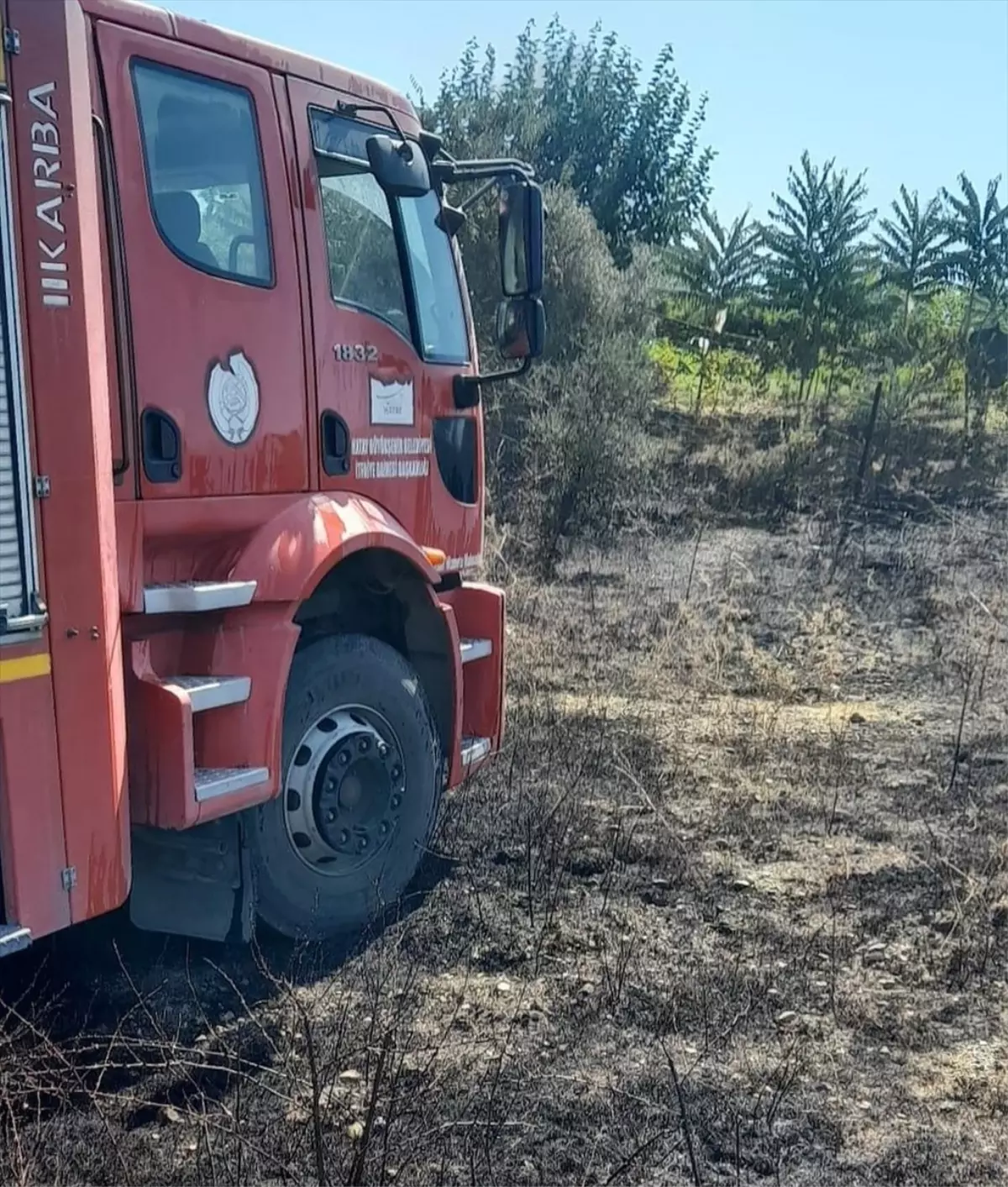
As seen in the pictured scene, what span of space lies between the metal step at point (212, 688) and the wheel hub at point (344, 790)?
1.49ft

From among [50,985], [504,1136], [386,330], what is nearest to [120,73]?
[386,330]

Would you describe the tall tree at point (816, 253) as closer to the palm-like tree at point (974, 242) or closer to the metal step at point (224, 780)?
the palm-like tree at point (974, 242)

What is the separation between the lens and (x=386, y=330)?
4766 millimetres

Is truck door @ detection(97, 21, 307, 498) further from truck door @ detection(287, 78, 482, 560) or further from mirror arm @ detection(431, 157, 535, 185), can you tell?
mirror arm @ detection(431, 157, 535, 185)

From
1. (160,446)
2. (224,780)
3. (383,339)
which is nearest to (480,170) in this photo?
(383,339)

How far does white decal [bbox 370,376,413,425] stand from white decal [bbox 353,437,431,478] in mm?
69

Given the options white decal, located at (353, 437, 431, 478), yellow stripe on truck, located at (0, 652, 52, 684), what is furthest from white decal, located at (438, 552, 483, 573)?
yellow stripe on truck, located at (0, 652, 52, 684)

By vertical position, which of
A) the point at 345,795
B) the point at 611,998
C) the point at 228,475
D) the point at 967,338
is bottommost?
the point at 611,998

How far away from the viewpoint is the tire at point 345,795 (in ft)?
14.1

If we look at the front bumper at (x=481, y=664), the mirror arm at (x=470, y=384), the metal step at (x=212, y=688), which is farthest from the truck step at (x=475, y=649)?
the metal step at (x=212, y=688)

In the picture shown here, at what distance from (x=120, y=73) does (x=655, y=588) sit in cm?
908

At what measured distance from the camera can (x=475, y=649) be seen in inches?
212

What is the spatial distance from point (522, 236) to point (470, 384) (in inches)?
25.4

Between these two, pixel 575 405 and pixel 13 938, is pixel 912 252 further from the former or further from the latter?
pixel 13 938
